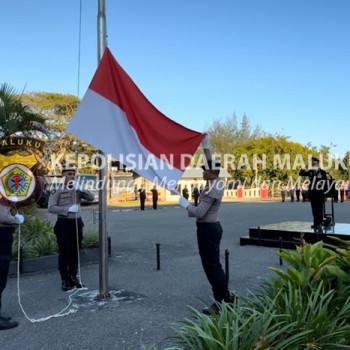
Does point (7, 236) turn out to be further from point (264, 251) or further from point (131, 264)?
point (264, 251)

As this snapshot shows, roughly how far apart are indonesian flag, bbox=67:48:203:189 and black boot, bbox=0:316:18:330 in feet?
7.85

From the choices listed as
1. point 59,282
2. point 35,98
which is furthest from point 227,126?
point 59,282

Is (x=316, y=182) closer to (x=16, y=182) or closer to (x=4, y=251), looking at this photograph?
(x=16, y=182)

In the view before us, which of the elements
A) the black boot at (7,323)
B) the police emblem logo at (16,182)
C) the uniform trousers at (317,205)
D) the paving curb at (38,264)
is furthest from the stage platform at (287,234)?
the black boot at (7,323)

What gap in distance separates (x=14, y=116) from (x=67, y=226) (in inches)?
169

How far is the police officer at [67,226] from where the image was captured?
720 centimetres

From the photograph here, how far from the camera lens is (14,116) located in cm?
1033

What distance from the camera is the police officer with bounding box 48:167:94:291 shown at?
23.6 ft

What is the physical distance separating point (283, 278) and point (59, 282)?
462 centimetres

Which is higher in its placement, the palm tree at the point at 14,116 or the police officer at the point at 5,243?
the palm tree at the point at 14,116

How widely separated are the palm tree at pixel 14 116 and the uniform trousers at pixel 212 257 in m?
6.28

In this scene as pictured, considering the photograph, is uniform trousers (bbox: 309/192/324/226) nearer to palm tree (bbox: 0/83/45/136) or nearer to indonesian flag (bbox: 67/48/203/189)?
indonesian flag (bbox: 67/48/203/189)

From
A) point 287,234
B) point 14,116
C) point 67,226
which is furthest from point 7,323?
point 287,234

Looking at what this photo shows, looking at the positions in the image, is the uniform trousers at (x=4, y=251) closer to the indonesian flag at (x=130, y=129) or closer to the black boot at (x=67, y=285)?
the indonesian flag at (x=130, y=129)
